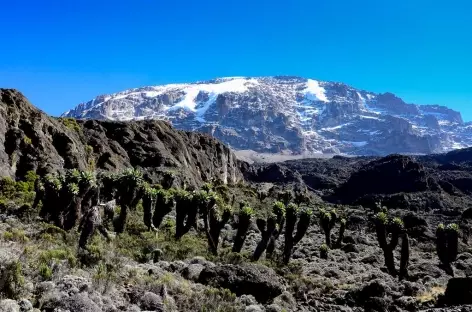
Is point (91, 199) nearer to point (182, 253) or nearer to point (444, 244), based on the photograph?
point (182, 253)

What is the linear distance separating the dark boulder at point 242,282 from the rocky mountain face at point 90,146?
120 feet

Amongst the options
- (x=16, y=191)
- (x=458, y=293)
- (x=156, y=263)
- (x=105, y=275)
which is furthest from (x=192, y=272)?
(x=16, y=191)

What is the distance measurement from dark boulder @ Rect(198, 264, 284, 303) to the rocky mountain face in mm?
36466

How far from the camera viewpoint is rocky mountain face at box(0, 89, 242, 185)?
5369cm

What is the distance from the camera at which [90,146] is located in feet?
237

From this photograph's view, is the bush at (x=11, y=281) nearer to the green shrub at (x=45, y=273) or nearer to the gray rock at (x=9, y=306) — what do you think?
the gray rock at (x=9, y=306)

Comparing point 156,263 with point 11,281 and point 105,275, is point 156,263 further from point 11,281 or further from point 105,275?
point 11,281

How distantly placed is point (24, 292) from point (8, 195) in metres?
35.2

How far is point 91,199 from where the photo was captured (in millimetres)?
A: 38281

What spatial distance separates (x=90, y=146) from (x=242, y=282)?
56776 mm

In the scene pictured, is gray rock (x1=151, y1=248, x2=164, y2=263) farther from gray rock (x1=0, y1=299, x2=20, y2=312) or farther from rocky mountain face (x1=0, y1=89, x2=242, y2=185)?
rocky mountain face (x1=0, y1=89, x2=242, y2=185)

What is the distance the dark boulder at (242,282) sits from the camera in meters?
21.4

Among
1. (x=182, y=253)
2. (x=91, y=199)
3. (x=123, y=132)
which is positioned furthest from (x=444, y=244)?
(x=123, y=132)

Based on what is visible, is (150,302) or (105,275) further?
(105,275)
